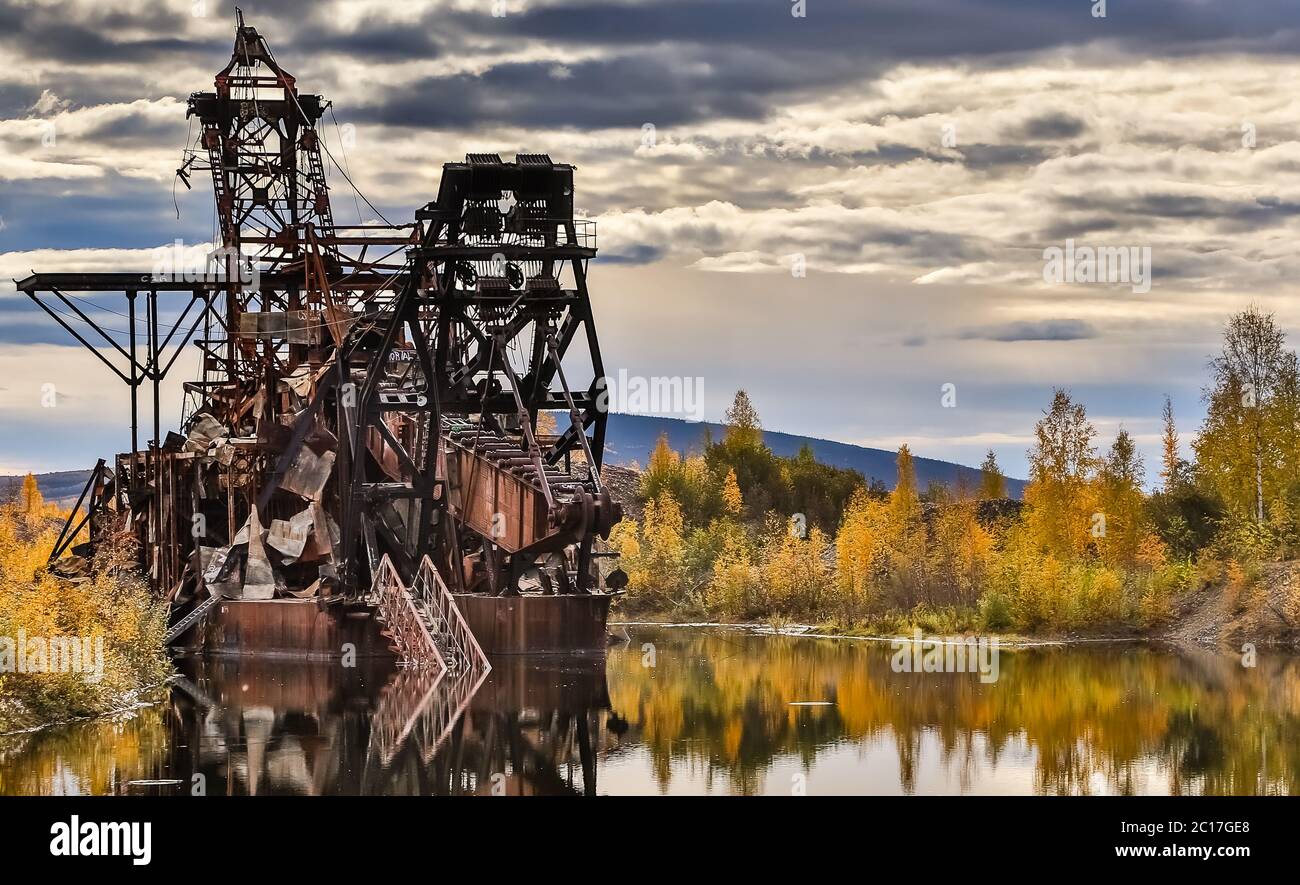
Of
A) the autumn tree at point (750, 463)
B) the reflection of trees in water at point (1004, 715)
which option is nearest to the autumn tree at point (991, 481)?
the autumn tree at point (750, 463)

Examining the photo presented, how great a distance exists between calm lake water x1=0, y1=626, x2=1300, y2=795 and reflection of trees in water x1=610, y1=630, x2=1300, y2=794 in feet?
0.31

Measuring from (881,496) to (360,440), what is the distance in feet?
159

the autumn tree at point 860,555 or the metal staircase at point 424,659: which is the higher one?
the autumn tree at point 860,555

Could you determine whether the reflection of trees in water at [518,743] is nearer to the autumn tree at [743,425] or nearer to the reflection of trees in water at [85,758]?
the reflection of trees in water at [85,758]

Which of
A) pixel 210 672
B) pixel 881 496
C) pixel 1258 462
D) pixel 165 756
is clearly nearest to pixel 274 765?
pixel 165 756

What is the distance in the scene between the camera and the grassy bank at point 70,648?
3444 cm

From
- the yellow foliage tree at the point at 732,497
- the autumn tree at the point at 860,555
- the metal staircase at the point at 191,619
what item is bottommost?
the metal staircase at the point at 191,619

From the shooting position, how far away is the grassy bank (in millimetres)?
34438

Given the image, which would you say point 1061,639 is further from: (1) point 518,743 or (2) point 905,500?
(1) point 518,743

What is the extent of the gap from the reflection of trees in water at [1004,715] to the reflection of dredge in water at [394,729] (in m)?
1.41

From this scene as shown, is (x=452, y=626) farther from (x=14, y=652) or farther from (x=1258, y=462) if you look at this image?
(x=1258, y=462)

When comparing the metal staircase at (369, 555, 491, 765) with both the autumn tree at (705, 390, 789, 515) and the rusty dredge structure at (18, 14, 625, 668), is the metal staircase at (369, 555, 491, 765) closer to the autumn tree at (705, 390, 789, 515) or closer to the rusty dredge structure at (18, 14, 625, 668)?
the rusty dredge structure at (18, 14, 625, 668)

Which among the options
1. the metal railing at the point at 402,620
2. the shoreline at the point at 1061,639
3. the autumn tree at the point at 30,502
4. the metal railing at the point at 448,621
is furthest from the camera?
the autumn tree at the point at 30,502

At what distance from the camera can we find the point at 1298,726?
36.0 metres
